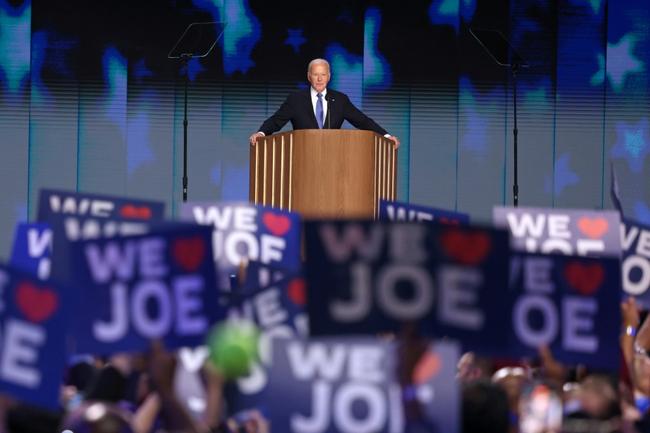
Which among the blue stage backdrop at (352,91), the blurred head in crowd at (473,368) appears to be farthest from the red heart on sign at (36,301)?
the blue stage backdrop at (352,91)

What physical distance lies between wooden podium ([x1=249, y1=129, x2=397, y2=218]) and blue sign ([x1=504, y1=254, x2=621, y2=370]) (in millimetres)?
2893

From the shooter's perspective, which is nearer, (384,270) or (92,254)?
(384,270)

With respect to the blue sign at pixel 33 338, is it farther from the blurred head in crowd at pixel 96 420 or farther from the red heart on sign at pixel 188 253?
the red heart on sign at pixel 188 253

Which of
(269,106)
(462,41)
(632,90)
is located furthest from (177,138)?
(632,90)

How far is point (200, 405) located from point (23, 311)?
2.09ft

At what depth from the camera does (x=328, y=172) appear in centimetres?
640

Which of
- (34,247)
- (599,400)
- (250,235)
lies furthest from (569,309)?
(34,247)

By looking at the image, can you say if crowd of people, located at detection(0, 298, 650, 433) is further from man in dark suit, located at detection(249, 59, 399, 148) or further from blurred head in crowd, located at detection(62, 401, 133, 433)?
man in dark suit, located at detection(249, 59, 399, 148)

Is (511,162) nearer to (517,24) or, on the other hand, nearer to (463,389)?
(517,24)

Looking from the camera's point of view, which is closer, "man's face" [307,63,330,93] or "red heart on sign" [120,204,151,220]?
"red heart on sign" [120,204,151,220]

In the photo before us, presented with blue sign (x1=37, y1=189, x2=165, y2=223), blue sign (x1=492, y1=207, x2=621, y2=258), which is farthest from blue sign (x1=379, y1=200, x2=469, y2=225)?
blue sign (x1=37, y1=189, x2=165, y2=223)

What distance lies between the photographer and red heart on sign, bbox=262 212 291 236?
4586 millimetres

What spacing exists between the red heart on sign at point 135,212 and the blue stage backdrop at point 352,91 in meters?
5.31

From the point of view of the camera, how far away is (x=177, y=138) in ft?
32.8
